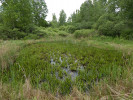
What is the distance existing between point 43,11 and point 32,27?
10.2m

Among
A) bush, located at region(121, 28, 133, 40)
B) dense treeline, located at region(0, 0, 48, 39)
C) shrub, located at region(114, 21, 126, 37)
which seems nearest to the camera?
bush, located at region(121, 28, 133, 40)

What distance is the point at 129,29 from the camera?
10.1m

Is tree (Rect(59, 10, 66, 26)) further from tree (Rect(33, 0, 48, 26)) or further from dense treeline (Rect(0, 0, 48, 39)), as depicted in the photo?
dense treeline (Rect(0, 0, 48, 39))

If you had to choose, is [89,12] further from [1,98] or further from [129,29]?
[1,98]

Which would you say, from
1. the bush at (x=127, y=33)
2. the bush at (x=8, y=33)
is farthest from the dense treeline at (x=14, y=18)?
the bush at (x=127, y=33)

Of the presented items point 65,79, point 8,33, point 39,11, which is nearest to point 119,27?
point 65,79

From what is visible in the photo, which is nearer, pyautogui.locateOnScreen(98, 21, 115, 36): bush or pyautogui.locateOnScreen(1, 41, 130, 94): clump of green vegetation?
pyautogui.locateOnScreen(1, 41, 130, 94): clump of green vegetation

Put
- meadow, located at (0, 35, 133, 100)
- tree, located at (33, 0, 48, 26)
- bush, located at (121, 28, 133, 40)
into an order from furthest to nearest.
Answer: tree, located at (33, 0, 48, 26), bush, located at (121, 28, 133, 40), meadow, located at (0, 35, 133, 100)

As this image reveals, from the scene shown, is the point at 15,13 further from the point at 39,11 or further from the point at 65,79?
the point at 65,79

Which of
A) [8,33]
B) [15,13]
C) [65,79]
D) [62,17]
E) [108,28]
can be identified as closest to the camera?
[65,79]

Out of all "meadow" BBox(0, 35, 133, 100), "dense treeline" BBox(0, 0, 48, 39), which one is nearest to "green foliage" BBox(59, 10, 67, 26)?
"dense treeline" BBox(0, 0, 48, 39)

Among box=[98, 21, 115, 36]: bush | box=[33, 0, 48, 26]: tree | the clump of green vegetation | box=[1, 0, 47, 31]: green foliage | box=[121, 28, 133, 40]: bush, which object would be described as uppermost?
box=[33, 0, 48, 26]: tree

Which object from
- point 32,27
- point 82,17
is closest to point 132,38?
point 82,17

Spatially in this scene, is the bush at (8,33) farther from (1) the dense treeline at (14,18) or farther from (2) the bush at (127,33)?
(2) the bush at (127,33)
